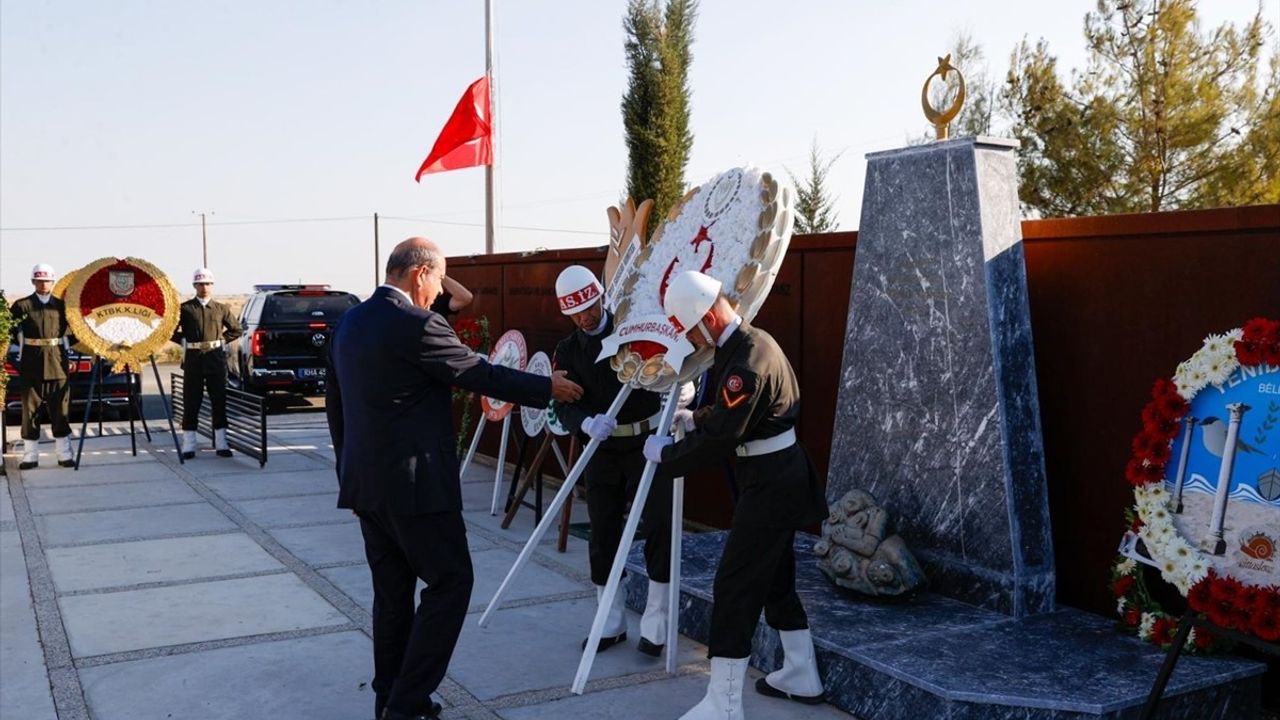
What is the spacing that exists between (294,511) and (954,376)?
580 centimetres

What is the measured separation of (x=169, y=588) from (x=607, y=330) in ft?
10.5

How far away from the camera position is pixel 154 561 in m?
7.49

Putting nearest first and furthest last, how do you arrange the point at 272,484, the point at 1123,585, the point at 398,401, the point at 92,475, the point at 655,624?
1. the point at 398,401
2. the point at 1123,585
3. the point at 655,624
4. the point at 272,484
5. the point at 92,475

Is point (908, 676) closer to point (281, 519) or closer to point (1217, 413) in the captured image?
point (1217, 413)

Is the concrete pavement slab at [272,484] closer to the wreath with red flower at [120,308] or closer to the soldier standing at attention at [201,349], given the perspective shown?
the soldier standing at attention at [201,349]

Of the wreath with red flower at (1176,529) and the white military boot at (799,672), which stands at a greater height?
the wreath with red flower at (1176,529)

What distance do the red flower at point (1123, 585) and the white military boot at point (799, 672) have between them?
1.37 m

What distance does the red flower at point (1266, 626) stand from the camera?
4012 millimetres

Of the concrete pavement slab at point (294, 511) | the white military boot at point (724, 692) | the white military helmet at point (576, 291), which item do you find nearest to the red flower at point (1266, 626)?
the white military boot at point (724, 692)

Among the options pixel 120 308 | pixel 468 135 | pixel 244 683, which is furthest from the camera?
pixel 468 135

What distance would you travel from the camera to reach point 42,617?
20.2 feet

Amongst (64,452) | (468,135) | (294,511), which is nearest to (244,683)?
(294,511)

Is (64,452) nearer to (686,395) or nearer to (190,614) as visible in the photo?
(190,614)

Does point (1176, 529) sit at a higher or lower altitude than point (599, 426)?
lower
